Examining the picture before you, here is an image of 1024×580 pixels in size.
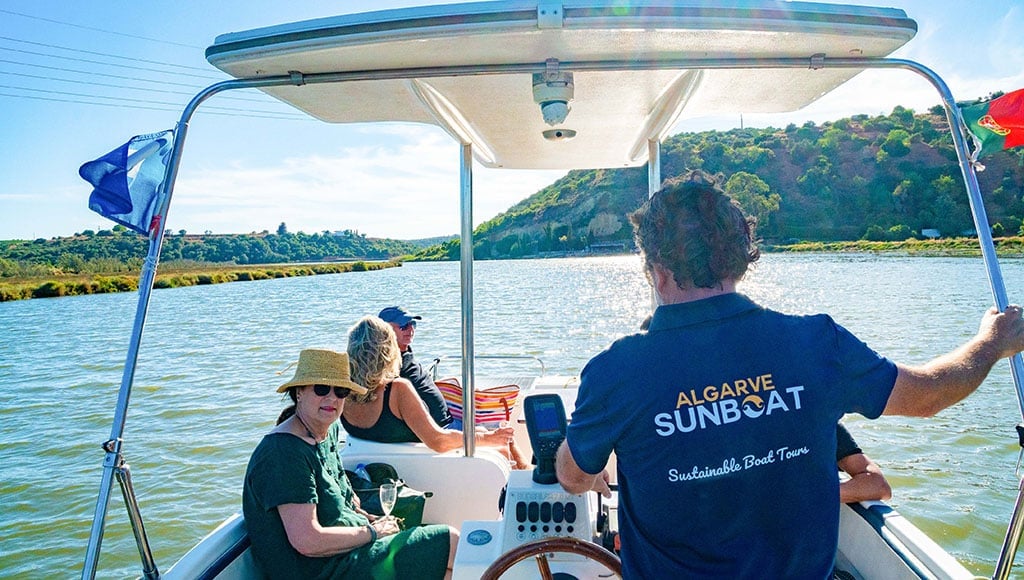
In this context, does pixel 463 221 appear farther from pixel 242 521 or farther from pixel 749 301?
pixel 749 301

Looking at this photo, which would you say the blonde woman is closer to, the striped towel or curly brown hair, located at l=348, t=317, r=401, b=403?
curly brown hair, located at l=348, t=317, r=401, b=403

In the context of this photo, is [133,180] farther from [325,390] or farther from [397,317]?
[397,317]

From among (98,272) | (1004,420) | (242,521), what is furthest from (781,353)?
(98,272)

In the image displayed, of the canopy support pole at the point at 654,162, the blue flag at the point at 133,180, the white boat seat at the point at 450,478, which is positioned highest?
the canopy support pole at the point at 654,162

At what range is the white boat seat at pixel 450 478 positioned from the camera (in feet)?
9.49

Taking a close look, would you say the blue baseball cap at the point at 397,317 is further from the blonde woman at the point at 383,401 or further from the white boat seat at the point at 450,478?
the white boat seat at the point at 450,478

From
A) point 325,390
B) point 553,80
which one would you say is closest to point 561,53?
point 553,80

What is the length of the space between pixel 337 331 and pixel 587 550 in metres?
19.5

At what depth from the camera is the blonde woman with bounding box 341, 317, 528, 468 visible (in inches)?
111

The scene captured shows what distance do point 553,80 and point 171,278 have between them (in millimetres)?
58590

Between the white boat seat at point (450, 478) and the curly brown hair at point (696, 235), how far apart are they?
1.83 metres

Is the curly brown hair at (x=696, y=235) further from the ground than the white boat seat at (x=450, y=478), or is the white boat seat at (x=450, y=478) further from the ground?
the curly brown hair at (x=696, y=235)

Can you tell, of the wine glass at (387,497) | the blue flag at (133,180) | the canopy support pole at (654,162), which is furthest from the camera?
the canopy support pole at (654,162)

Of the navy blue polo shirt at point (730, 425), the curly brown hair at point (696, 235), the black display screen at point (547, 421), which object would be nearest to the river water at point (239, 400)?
the curly brown hair at point (696, 235)
